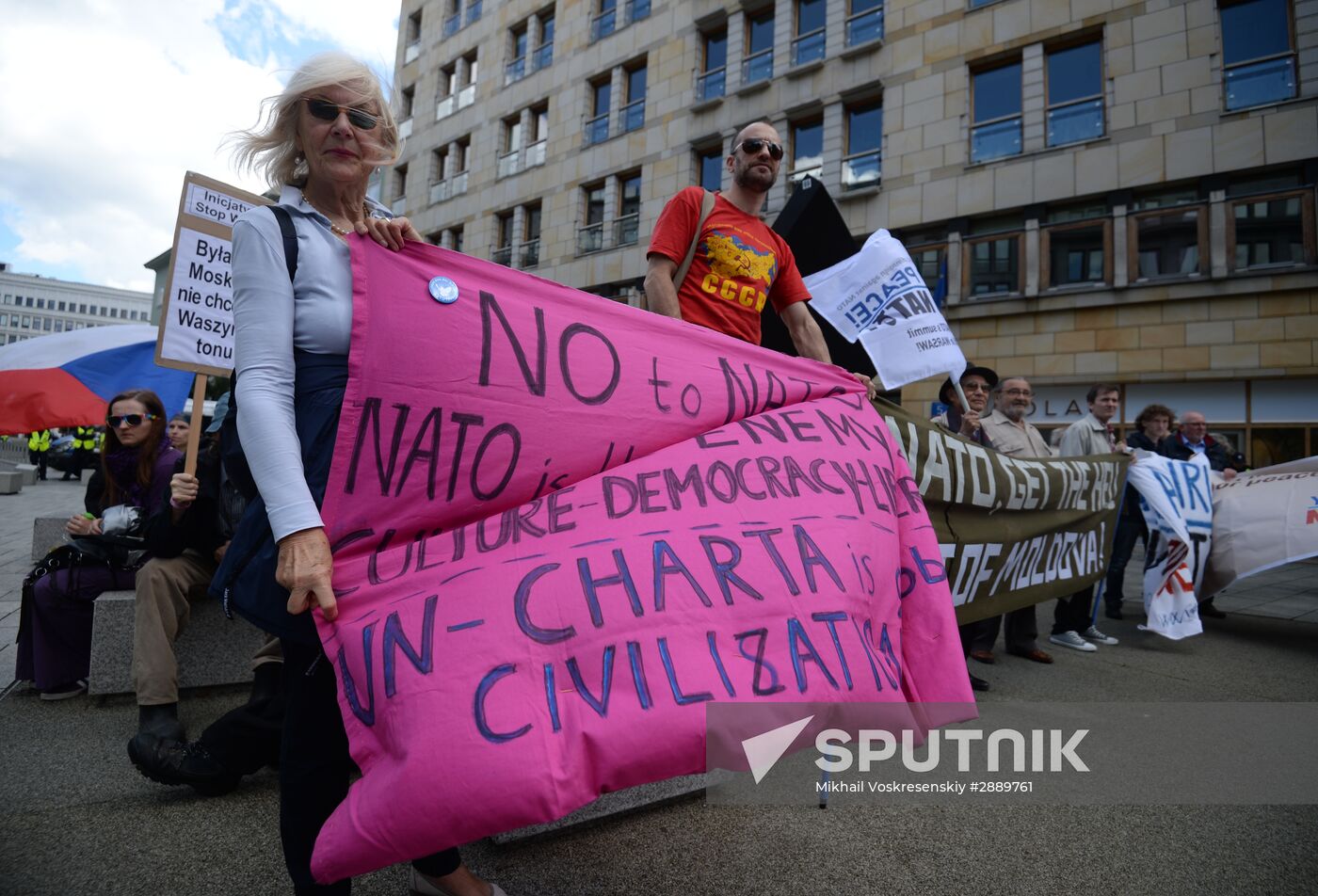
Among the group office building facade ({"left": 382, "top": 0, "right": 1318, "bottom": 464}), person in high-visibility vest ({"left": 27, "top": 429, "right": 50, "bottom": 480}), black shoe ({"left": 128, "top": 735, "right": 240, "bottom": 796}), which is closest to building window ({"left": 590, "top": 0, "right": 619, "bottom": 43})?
office building facade ({"left": 382, "top": 0, "right": 1318, "bottom": 464})

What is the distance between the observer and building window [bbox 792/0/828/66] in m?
16.8

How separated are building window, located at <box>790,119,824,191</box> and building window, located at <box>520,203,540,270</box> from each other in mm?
8465

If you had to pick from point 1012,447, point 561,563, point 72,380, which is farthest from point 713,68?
point 561,563

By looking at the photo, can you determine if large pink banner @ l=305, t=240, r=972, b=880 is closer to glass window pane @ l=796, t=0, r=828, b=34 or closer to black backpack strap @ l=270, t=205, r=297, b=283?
black backpack strap @ l=270, t=205, r=297, b=283

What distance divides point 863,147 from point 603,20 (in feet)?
32.4

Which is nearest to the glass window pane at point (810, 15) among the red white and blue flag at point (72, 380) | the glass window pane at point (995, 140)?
the glass window pane at point (995, 140)

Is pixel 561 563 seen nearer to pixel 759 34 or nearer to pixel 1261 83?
pixel 1261 83

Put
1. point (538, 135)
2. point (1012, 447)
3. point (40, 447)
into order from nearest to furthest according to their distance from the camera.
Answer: point (1012, 447)
point (40, 447)
point (538, 135)

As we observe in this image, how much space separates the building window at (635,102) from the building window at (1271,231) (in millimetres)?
13545

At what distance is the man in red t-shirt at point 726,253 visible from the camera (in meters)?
2.65

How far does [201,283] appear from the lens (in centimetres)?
354

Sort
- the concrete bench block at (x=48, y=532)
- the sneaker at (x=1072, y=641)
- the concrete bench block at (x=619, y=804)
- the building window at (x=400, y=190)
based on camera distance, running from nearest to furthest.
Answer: the concrete bench block at (x=619, y=804) < the sneaker at (x=1072, y=641) < the concrete bench block at (x=48, y=532) < the building window at (x=400, y=190)

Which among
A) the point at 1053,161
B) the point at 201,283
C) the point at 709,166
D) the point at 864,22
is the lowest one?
the point at 201,283

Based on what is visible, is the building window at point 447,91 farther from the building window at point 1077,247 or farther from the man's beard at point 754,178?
the man's beard at point 754,178
